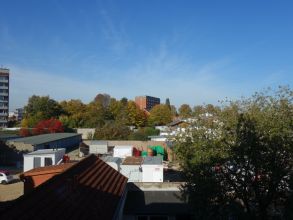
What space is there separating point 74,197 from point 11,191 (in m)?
19.7

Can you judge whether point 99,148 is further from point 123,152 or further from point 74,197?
point 74,197

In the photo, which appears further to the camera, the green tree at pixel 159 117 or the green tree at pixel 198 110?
the green tree at pixel 159 117

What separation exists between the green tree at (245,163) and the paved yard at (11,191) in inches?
710

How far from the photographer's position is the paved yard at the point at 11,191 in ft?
87.9

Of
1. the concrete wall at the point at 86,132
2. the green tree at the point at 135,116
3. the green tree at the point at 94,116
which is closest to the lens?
the concrete wall at the point at 86,132

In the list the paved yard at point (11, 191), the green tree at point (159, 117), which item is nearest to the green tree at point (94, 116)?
the green tree at point (159, 117)

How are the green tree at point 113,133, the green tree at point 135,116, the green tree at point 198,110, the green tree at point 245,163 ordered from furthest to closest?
the green tree at point 135,116, the green tree at point 113,133, the green tree at point 198,110, the green tree at point 245,163

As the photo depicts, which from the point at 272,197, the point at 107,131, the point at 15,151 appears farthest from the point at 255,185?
the point at 107,131

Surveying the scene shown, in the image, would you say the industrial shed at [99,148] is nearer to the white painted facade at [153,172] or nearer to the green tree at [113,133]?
the green tree at [113,133]

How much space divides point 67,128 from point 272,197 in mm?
69323

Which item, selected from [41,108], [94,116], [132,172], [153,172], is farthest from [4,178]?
[41,108]

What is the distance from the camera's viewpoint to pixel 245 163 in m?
13.2

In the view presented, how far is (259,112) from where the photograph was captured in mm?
13414

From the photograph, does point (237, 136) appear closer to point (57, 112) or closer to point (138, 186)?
point (138, 186)
